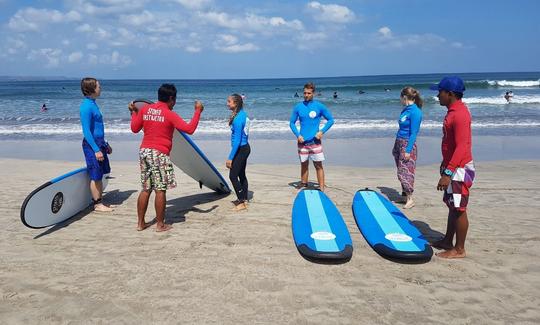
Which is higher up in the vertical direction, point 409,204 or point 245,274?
point 409,204

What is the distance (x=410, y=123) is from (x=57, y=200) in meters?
4.86

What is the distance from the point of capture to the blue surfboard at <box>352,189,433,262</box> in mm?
4094

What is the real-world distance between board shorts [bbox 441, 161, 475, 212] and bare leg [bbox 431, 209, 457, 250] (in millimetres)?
213

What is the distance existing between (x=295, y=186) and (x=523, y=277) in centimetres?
409

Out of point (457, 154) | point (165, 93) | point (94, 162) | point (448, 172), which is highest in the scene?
point (165, 93)

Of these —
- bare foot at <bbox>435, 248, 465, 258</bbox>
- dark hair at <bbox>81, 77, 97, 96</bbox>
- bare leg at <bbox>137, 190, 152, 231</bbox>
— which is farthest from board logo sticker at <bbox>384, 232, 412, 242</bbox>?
dark hair at <bbox>81, 77, 97, 96</bbox>

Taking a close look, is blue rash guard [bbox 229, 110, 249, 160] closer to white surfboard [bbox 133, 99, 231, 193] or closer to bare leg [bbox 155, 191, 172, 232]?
white surfboard [bbox 133, 99, 231, 193]

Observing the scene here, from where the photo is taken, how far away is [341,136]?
14203 millimetres

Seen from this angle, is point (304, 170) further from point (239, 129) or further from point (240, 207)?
point (239, 129)

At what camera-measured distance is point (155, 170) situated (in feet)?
15.5

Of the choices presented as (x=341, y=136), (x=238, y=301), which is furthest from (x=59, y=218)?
(x=341, y=136)

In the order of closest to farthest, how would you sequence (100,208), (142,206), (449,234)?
1. (449,234)
2. (142,206)
3. (100,208)

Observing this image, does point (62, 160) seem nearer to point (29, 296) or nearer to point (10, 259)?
point (10, 259)

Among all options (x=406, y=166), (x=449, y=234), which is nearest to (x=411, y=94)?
(x=406, y=166)
